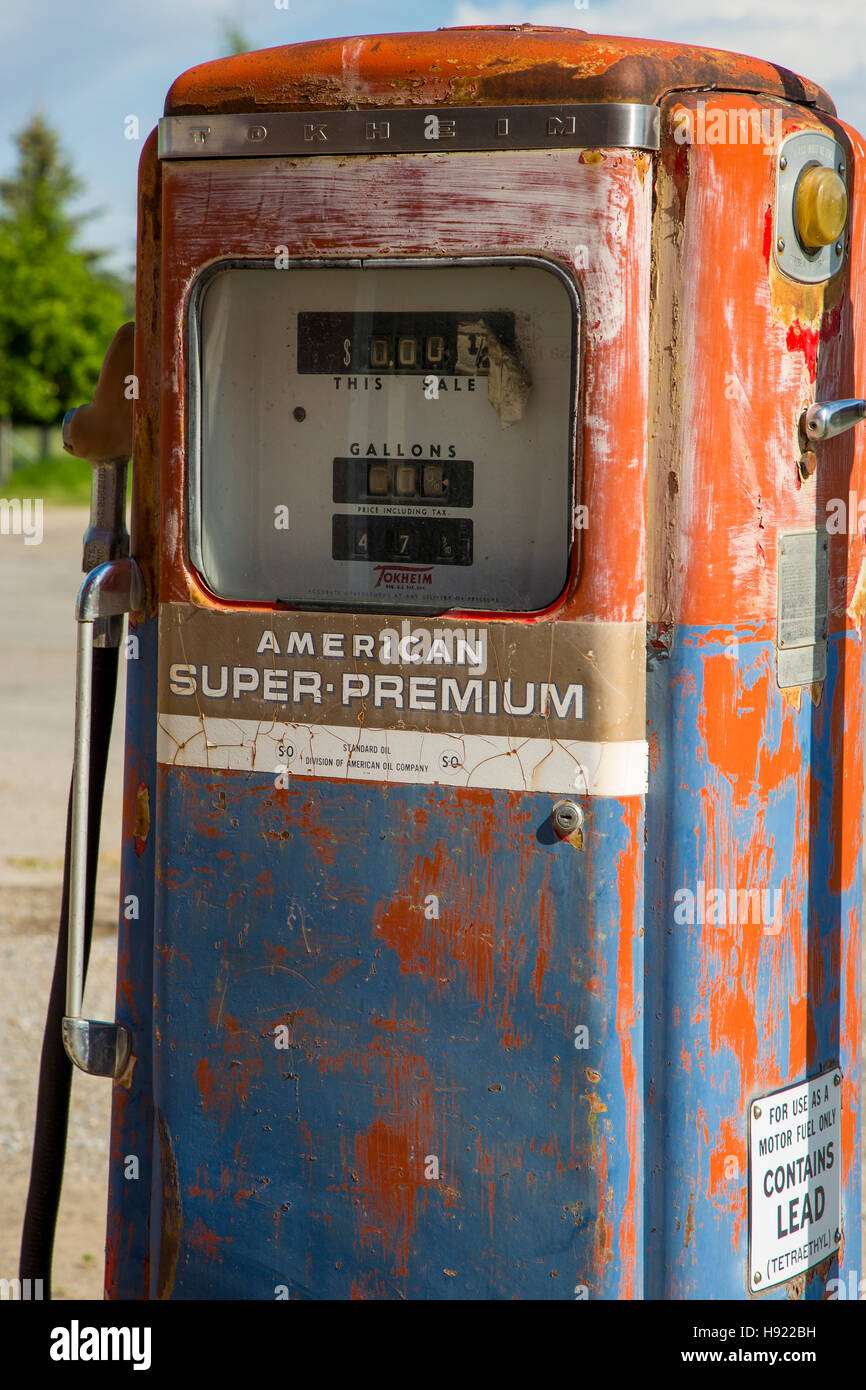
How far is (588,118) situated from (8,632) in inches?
433

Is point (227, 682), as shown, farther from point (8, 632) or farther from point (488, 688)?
point (8, 632)

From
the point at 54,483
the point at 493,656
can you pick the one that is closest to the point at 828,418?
the point at 493,656

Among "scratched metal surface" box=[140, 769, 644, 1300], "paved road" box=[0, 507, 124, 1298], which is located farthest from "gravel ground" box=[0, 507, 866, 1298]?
"scratched metal surface" box=[140, 769, 644, 1300]

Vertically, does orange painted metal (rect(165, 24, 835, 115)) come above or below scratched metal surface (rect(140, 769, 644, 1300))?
above

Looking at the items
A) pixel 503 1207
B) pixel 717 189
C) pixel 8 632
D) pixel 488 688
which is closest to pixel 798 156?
pixel 717 189

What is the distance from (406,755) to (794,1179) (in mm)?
837

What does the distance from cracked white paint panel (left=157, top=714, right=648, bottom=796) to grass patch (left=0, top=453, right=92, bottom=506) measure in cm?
2657

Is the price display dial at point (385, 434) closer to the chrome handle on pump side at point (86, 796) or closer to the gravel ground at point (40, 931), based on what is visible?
the chrome handle on pump side at point (86, 796)

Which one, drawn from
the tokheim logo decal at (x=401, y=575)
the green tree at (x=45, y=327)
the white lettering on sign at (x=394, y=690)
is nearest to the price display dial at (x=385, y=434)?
the tokheim logo decal at (x=401, y=575)

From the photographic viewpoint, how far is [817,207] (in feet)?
6.86

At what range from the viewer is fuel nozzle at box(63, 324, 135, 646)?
94.5 inches

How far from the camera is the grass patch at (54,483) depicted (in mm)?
28203

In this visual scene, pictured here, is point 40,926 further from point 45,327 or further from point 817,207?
point 45,327

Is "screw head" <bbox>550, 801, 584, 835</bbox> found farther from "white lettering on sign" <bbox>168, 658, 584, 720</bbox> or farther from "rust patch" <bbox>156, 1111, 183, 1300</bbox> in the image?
"rust patch" <bbox>156, 1111, 183, 1300</bbox>
